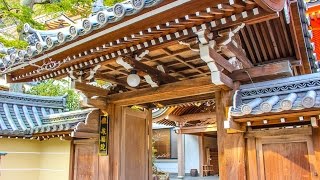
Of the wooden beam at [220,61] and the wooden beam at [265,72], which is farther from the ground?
the wooden beam at [220,61]

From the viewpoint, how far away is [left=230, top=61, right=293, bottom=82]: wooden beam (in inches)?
161

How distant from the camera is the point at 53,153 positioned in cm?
692

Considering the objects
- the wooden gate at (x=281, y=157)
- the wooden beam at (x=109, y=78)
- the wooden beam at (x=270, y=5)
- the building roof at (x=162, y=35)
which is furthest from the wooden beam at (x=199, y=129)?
the wooden beam at (x=270, y=5)

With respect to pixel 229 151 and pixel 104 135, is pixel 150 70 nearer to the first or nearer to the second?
pixel 104 135

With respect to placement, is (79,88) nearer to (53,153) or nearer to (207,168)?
(53,153)

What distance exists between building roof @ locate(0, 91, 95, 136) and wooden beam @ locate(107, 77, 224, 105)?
2.62 ft

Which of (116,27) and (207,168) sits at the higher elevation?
(116,27)

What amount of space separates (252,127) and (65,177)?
421 centimetres

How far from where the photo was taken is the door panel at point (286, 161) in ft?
12.5

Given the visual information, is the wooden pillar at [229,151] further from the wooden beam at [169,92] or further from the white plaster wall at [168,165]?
the white plaster wall at [168,165]

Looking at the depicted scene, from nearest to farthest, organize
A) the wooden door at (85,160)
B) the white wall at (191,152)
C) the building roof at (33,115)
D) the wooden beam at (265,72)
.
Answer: the wooden beam at (265,72), the wooden door at (85,160), the building roof at (33,115), the white wall at (191,152)

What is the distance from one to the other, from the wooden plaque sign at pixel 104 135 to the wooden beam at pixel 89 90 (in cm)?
45

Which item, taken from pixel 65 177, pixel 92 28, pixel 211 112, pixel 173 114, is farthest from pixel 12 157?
pixel 211 112

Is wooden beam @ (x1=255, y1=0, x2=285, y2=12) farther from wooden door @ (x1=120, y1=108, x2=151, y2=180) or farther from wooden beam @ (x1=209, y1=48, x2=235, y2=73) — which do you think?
wooden door @ (x1=120, y1=108, x2=151, y2=180)
